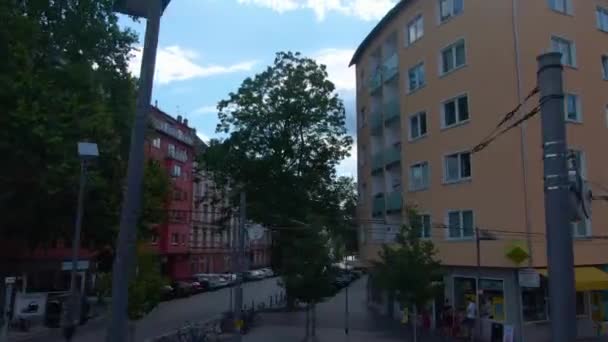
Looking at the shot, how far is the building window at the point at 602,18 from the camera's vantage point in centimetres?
2869

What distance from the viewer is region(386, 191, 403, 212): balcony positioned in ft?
111

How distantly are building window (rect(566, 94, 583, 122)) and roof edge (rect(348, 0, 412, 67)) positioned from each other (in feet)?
36.8

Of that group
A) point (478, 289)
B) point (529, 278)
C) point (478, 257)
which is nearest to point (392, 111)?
point (478, 257)

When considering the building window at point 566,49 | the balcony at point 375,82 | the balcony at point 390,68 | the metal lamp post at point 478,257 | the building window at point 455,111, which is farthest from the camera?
the balcony at point 375,82

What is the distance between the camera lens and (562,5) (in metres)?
27.6

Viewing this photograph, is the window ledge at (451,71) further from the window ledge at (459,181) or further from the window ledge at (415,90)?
the window ledge at (459,181)

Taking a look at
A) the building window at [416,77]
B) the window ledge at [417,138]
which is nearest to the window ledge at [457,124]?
the window ledge at [417,138]

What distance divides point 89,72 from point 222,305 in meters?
22.5

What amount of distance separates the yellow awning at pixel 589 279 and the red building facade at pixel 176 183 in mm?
43847

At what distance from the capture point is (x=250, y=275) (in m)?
74.3

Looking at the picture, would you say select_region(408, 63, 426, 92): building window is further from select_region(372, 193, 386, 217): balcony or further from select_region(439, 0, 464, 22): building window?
select_region(372, 193, 386, 217): balcony

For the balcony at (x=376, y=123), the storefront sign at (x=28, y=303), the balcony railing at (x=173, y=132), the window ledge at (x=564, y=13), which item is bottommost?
the storefront sign at (x=28, y=303)

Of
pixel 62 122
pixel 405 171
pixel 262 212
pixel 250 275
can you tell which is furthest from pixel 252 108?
pixel 250 275

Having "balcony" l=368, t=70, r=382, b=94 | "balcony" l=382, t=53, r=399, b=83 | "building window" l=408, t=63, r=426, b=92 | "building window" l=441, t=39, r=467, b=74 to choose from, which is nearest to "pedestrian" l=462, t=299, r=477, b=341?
"building window" l=441, t=39, r=467, b=74
